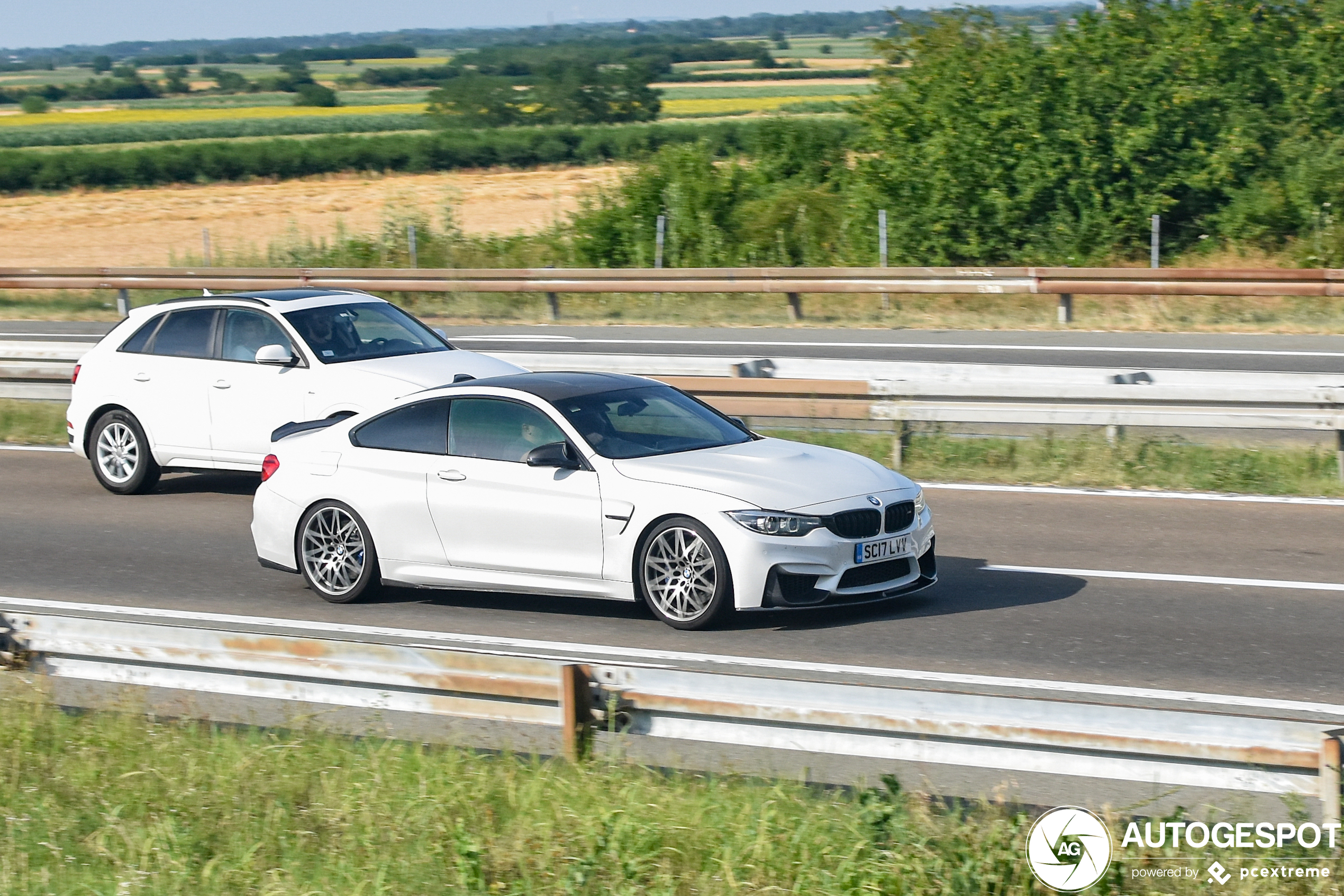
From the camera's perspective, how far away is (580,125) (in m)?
77.4

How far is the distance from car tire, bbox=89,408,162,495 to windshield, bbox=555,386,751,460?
5327 mm

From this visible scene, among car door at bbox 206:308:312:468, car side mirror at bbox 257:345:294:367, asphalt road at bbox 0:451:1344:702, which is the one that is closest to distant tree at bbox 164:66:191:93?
car door at bbox 206:308:312:468

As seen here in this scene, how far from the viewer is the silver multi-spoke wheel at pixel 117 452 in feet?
44.2

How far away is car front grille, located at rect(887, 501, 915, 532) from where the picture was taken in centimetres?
886

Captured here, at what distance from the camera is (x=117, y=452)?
13523 mm

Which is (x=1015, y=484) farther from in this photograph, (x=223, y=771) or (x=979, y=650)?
(x=223, y=771)

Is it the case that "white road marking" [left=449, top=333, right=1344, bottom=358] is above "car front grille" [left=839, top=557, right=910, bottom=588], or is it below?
below

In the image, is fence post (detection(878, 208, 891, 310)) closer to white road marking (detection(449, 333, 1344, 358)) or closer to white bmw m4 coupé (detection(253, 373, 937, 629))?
white road marking (detection(449, 333, 1344, 358))

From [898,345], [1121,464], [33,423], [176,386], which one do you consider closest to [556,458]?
[176,386]

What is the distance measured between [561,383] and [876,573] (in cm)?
229

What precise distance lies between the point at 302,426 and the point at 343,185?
53875 millimetres

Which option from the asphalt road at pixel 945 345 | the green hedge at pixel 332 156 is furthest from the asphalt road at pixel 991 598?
the green hedge at pixel 332 156

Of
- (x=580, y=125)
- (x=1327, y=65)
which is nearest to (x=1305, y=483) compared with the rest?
(x=1327, y=65)

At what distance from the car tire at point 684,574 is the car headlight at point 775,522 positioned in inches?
7.4
